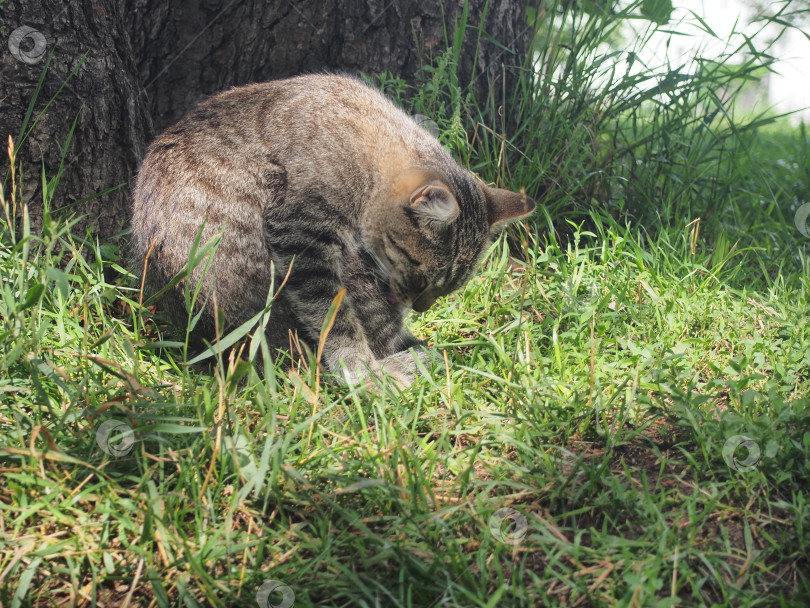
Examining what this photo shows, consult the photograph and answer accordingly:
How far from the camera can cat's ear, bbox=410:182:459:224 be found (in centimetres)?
251

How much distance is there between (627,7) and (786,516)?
8.78 ft

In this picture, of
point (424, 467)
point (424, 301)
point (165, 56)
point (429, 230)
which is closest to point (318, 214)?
point (429, 230)

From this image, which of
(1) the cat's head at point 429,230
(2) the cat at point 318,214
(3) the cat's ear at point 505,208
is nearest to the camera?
(2) the cat at point 318,214

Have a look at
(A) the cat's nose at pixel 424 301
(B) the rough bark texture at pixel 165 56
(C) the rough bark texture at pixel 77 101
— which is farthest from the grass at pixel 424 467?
(B) the rough bark texture at pixel 165 56

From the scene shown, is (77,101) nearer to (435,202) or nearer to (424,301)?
(435,202)

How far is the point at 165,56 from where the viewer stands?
3342mm

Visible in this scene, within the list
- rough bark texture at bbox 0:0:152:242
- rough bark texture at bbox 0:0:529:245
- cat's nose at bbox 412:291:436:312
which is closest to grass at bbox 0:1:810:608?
cat's nose at bbox 412:291:436:312

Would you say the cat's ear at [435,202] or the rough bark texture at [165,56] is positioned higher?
the rough bark texture at [165,56]

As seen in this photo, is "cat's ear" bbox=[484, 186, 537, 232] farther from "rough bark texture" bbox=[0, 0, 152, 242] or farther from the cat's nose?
"rough bark texture" bbox=[0, 0, 152, 242]

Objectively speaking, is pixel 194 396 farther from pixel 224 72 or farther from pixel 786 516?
pixel 224 72

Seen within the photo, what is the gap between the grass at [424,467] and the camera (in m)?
1.50

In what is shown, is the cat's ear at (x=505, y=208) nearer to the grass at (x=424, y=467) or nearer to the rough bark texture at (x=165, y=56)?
the grass at (x=424, y=467)

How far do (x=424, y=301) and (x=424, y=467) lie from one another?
103 centimetres

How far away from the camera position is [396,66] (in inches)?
140
